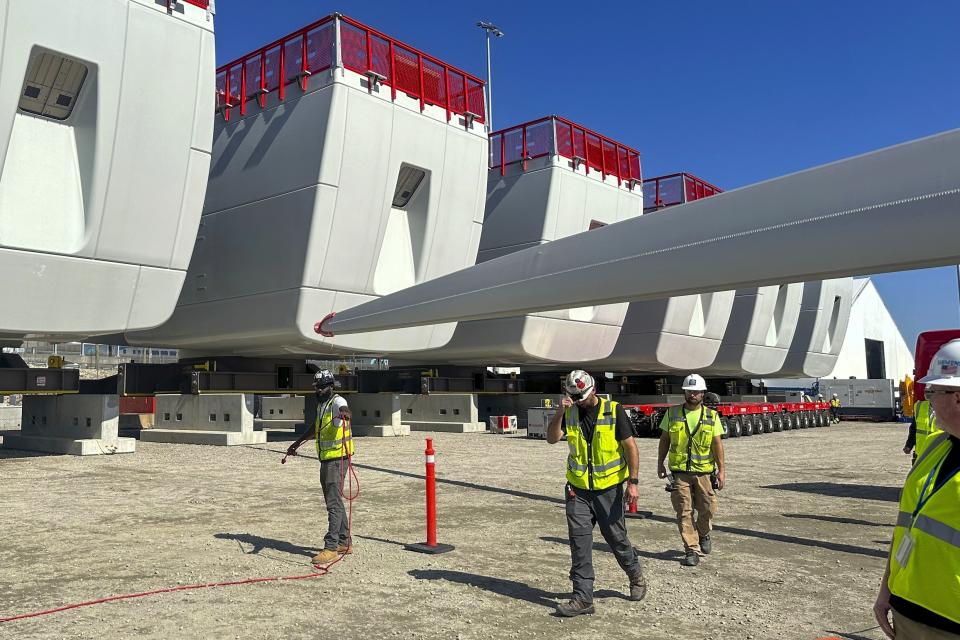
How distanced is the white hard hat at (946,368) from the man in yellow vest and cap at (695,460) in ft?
17.5

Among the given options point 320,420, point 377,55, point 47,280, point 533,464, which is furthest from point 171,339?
point 320,420

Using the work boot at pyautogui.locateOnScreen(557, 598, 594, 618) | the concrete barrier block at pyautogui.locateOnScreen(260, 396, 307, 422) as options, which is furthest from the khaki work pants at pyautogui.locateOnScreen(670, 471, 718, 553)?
the concrete barrier block at pyautogui.locateOnScreen(260, 396, 307, 422)

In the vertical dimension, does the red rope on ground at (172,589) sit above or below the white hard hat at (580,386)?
below

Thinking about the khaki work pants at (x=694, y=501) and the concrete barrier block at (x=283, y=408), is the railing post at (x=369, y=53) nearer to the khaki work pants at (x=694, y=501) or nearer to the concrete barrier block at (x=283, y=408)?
the khaki work pants at (x=694, y=501)

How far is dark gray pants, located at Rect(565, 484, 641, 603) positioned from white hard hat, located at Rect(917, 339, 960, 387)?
3.82 metres

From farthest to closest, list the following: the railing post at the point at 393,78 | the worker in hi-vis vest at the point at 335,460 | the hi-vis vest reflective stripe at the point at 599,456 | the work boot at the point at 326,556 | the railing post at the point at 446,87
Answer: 1. the railing post at the point at 446,87
2. the railing post at the point at 393,78
3. the worker in hi-vis vest at the point at 335,460
4. the work boot at the point at 326,556
5. the hi-vis vest reflective stripe at the point at 599,456

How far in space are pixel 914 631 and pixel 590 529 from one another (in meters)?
3.69

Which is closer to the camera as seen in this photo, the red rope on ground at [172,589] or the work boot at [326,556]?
the red rope on ground at [172,589]

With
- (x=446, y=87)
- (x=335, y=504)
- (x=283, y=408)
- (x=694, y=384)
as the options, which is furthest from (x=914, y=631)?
(x=283, y=408)

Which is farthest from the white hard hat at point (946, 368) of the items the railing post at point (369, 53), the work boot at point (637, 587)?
the railing post at point (369, 53)

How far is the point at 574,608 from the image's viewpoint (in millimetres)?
6109

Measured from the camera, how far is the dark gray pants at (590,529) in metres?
6.22

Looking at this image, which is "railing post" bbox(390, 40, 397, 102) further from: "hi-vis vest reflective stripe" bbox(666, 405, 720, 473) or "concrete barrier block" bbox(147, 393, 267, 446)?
"hi-vis vest reflective stripe" bbox(666, 405, 720, 473)

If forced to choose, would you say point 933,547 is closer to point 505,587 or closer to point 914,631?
point 914,631
